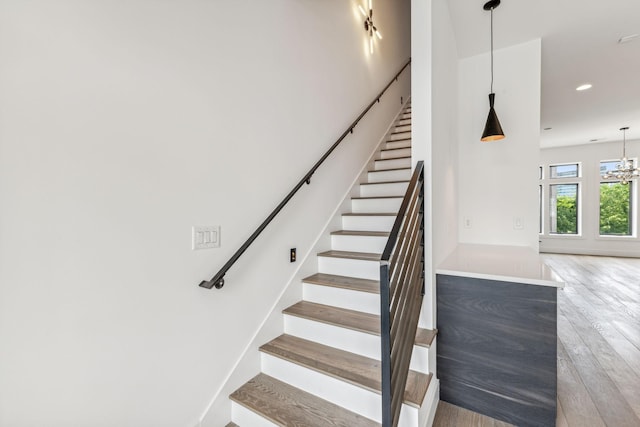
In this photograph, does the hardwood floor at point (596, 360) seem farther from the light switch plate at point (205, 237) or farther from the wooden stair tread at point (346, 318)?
the light switch plate at point (205, 237)

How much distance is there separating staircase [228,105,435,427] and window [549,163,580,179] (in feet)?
27.8

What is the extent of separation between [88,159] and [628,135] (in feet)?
33.8

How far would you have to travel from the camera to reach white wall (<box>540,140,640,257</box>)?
7.33 meters

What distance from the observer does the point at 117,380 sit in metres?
1.25

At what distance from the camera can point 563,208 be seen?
8.14m

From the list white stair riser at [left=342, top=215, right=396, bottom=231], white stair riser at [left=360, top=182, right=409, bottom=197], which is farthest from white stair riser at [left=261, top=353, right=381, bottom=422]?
white stair riser at [left=360, top=182, right=409, bottom=197]

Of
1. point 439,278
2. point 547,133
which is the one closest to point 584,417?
point 439,278

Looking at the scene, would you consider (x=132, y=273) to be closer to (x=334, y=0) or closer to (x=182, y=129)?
(x=182, y=129)

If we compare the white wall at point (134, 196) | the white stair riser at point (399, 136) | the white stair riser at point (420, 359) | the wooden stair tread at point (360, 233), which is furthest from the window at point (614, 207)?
the white wall at point (134, 196)

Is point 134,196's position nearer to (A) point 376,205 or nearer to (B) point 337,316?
(B) point 337,316

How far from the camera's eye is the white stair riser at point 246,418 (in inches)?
60.6

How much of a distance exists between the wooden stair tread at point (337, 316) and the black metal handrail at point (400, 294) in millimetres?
283

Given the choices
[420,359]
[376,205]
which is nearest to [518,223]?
[376,205]

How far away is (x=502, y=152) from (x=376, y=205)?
4.65 ft
